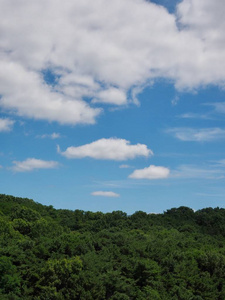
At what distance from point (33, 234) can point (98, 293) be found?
2544 cm

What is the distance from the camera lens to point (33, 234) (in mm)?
63250

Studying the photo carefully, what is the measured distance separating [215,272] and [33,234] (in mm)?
30127

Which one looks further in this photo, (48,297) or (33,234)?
(33,234)

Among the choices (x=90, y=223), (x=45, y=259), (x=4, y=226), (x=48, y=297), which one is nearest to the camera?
(x=48, y=297)

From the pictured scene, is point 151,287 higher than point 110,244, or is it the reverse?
point 110,244

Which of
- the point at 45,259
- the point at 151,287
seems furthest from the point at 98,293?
the point at 45,259

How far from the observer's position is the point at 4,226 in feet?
199

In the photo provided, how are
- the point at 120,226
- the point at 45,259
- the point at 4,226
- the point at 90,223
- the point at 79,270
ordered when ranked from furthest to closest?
the point at 90,223
the point at 120,226
the point at 4,226
the point at 45,259
the point at 79,270

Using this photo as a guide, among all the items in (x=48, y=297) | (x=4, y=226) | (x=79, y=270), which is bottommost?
(x=48, y=297)

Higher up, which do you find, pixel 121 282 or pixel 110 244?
pixel 110 244

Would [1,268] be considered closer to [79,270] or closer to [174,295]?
[79,270]

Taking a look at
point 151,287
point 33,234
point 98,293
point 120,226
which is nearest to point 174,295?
point 151,287

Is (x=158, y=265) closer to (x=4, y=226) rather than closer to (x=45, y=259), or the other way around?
(x=45, y=259)

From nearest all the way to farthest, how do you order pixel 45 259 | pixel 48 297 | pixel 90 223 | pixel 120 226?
pixel 48 297 → pixel 45 259 → pixel 120 226 → pixel 90 223
